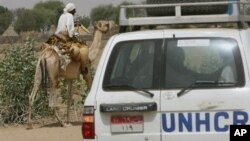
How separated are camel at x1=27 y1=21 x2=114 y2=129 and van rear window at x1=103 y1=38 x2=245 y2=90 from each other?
628 cm

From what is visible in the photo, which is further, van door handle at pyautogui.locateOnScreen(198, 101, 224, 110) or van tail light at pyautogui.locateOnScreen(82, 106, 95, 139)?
van tail light at pyautogui.locateOnScreen(82, 106, 95, 139)

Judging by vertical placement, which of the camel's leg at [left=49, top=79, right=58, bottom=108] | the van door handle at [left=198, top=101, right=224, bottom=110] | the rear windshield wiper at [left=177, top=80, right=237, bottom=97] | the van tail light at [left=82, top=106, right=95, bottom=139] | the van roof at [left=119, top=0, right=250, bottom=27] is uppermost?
the van roof at [left=119, top=0, right=250, bottom=27]

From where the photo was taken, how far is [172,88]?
5820 millimetres

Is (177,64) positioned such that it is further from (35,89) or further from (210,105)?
(35,89)

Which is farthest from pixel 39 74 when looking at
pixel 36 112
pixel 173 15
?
pixel 173 15

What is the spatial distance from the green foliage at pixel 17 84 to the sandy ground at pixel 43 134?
46 centimetres

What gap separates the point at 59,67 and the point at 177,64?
678 cm

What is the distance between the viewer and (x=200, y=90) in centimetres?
574

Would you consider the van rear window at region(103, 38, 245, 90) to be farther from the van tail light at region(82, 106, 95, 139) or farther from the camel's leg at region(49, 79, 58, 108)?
the camel's leg at region(49, 79, 58, 108)

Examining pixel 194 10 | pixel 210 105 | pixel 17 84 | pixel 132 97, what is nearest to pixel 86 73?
pixel 17 84

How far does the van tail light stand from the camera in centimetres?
594

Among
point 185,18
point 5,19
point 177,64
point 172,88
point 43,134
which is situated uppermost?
point 185,18

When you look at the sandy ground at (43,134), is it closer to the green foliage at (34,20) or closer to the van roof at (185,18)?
the van roof at (185,18)

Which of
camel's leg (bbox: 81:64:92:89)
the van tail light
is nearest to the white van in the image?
the van tail light
